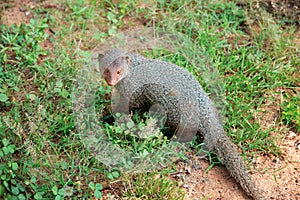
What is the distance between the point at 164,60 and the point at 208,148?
0.93 meters

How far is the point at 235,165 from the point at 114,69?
43.2 inches

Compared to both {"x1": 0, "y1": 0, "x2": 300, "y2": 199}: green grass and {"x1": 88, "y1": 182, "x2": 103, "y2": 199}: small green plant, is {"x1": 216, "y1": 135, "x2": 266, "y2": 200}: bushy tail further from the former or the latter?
{"x1": 88, "y1": 182, "x2": 103, "y2": 199}: small green plant

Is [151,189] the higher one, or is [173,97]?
[173,97]

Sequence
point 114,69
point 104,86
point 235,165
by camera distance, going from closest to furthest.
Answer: point 235,165
point 114,69
point 104,86

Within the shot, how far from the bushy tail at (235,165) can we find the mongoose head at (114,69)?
34.0 inches

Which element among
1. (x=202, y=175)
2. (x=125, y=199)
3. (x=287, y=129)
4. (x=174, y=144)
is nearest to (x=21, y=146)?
(x=125, y=199)

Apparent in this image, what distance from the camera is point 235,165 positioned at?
309 centimetres

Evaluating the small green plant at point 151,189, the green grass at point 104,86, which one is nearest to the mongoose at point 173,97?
the green grass at point 104,86

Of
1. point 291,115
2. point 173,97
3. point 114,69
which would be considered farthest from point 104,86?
point 291,115

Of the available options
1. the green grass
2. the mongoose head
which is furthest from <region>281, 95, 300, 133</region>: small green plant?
the mongoose head

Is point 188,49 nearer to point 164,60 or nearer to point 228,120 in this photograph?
point 164,60

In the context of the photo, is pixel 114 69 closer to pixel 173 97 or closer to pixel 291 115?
pixel 173 97

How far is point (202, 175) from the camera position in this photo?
3.16 metres

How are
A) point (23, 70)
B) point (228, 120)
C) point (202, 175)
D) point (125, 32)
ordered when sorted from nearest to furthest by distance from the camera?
1. point (202, 175)
2. point (228, 120)
3. point (23, 70)
4. point (125, 32)
